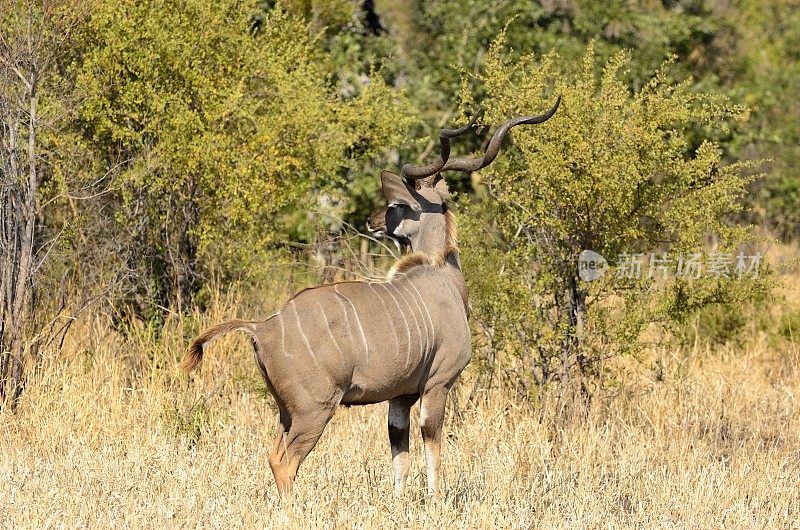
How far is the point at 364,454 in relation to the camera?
7.02 m

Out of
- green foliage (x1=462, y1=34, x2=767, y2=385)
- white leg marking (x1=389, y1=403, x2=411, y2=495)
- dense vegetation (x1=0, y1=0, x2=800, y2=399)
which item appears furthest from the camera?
dense vegetation (x1=0, y1=0, x2=800, y2=399)

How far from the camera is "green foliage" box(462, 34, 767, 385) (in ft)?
24.1

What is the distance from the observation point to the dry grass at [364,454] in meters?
5.51

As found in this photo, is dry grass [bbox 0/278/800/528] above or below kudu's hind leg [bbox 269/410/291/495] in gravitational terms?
below

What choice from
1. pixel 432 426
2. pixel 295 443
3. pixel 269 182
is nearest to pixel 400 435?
pixel 432 426

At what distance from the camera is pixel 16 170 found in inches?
297

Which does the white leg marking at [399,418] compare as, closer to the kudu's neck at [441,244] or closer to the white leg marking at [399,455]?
the white leg marking at [399,455]

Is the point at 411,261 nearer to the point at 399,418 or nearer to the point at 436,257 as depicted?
the point at 436,257

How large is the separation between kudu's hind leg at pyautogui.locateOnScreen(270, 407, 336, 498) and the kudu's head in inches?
52.4

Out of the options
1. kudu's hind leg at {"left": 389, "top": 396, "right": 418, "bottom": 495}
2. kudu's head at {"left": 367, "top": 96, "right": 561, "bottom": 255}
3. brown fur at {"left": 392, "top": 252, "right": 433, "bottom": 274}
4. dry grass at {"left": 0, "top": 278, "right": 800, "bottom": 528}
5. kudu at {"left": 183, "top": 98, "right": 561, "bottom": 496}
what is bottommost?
A: dry grass at {"left": 0, "top": 278, "right": 800, "bottom": 528}

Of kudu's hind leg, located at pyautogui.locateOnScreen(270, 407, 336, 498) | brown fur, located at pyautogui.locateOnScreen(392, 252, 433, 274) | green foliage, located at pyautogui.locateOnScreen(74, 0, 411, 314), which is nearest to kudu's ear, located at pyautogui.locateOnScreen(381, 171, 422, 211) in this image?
brown fur, located at pyautogui.locateOnScreen(392, 252, 433, 274)

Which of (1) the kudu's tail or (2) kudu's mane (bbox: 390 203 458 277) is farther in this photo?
(2) kudu's mane (bbox: 390 203 458 277)

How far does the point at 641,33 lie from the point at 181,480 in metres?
10.9

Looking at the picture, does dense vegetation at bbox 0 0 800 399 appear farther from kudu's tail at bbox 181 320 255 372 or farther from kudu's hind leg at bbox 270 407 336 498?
kudu's hind leg at bbox 270 407 336 498
